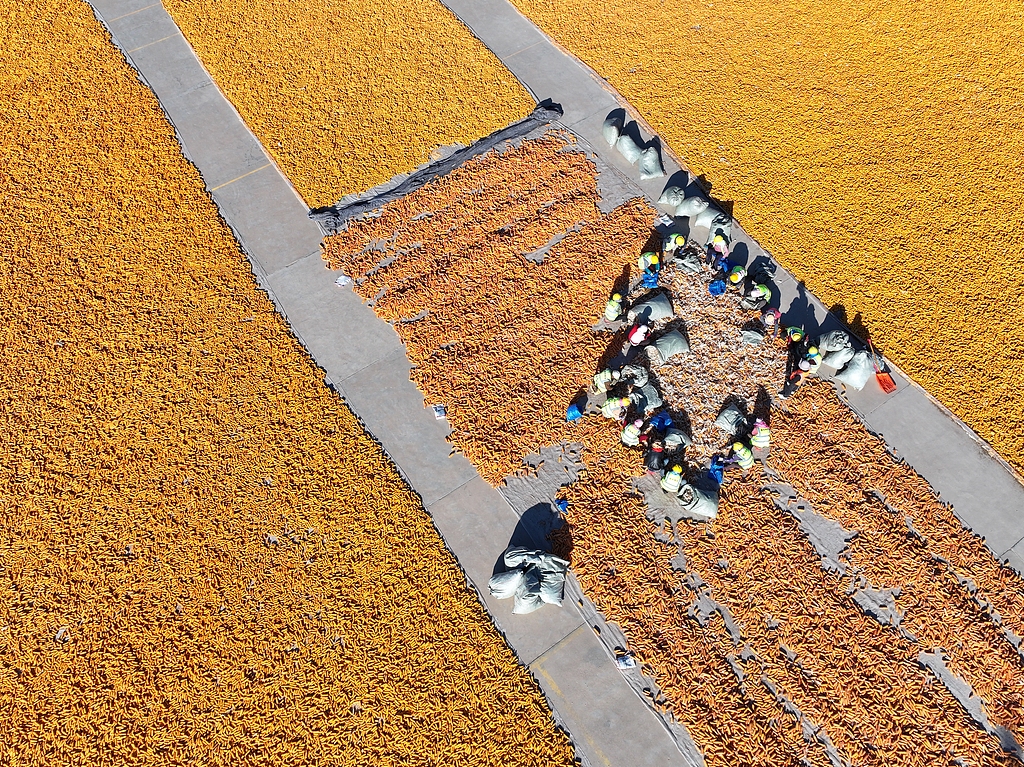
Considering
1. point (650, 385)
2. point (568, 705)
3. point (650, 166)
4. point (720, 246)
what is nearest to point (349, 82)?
point (650, 166)

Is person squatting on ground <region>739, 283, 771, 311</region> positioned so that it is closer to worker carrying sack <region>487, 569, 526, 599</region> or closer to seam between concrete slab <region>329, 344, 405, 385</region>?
seam between concrete slab <region>329, 344, 405, 385</region>

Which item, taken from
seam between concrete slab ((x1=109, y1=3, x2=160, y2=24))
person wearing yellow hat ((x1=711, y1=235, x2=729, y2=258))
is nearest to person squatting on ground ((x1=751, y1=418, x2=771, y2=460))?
person wearing yellow hat ((x1=711, y1=235, x2=729, y2=258))

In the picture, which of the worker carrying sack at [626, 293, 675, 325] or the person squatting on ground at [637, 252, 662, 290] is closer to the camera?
the worker carrying sack at [626, 293, 675, 325]

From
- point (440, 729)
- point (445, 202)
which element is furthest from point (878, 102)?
point (440, 729)

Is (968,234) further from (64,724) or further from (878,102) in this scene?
(64,724)

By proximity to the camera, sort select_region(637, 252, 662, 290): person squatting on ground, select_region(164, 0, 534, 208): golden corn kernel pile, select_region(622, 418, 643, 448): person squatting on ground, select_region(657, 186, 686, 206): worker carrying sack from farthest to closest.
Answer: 1. select_region(164, 0, 534, 208): golden corn kernel pile
2. select_region(657, 186, 686, 206): worker carrying sack
3. select_region(637, 252, 662, 290): person squatting on ground
4. select_region(622, 418, 643, 448): person squatting on ground

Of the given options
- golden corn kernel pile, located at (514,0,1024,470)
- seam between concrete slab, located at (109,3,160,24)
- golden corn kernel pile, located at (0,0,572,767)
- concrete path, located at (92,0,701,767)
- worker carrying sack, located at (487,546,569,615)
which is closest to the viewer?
golden corn kernel pile, located at (0,0,572,767)
